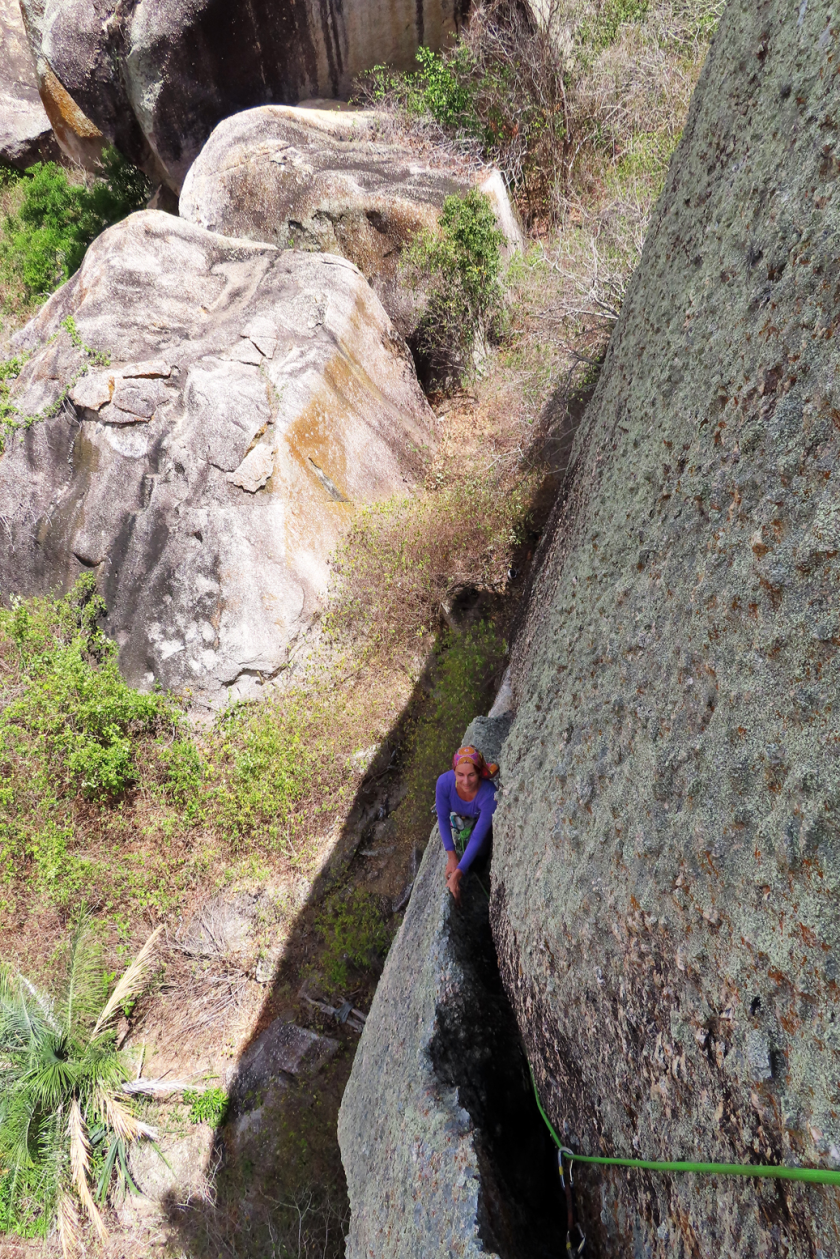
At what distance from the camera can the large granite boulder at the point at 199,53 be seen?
9.36 metres

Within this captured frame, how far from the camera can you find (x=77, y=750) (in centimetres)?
531

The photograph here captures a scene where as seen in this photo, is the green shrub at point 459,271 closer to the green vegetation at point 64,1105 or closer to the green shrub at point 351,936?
the green shrub at point 351,936

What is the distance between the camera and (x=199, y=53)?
969 cm

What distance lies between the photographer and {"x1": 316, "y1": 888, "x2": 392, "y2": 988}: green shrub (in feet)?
14.6

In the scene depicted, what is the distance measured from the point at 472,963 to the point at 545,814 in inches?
30.1

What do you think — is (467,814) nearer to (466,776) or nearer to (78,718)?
(466,776)

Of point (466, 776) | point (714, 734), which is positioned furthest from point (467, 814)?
point (714, 734)

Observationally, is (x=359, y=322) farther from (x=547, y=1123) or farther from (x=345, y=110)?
(x=547, y=1123)

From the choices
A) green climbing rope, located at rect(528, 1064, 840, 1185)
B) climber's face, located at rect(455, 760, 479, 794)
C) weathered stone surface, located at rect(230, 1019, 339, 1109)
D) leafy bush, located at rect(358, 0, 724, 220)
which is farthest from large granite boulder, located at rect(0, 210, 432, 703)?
green climbing rope, located at rect(528, 1064, 840, 1185)

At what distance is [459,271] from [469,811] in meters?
6.79

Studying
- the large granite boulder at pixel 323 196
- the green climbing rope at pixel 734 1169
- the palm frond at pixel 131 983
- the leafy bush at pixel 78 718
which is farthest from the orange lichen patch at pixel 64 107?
the green climbing rope at pixel 734 1169

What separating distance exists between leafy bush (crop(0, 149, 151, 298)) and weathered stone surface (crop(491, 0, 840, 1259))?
13.2 m

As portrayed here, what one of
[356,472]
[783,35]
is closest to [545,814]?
[783,35]

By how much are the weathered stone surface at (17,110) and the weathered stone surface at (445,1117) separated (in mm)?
19282
